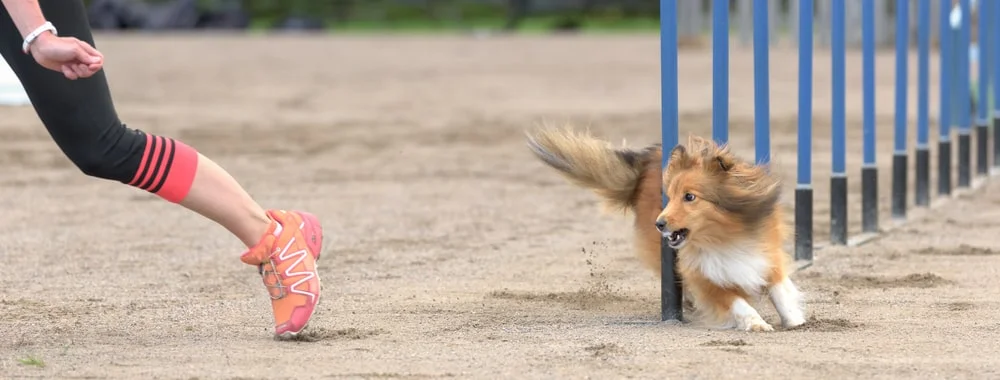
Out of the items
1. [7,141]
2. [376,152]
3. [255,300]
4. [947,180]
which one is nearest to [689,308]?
[255,300]

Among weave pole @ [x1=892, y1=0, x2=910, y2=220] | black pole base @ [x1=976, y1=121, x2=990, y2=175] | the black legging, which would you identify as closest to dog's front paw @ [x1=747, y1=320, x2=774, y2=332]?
the black legging

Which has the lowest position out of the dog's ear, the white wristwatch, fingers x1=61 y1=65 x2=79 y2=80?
the dog's ear

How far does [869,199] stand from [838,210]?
0.43 meters

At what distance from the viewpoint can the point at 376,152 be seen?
35.6 ft

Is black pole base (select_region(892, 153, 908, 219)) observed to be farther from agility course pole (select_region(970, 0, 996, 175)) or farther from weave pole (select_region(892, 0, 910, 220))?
agility course pole (select_region(970, 0, 996, 175))

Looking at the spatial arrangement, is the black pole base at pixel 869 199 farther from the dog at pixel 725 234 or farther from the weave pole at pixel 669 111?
the weave pole at pixel 669 111

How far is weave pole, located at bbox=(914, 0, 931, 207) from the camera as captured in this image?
7609mm

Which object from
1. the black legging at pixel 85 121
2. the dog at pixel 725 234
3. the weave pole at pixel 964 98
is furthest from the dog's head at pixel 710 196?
the weave pole at pixel 964 98

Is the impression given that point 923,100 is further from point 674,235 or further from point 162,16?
point 162,16

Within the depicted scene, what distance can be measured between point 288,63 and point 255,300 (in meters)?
14.6

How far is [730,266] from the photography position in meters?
4.77

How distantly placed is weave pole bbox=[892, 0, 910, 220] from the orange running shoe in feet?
12.4

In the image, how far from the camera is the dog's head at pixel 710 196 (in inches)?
184

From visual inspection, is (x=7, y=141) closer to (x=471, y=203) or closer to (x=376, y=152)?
(x=376, y=152)
